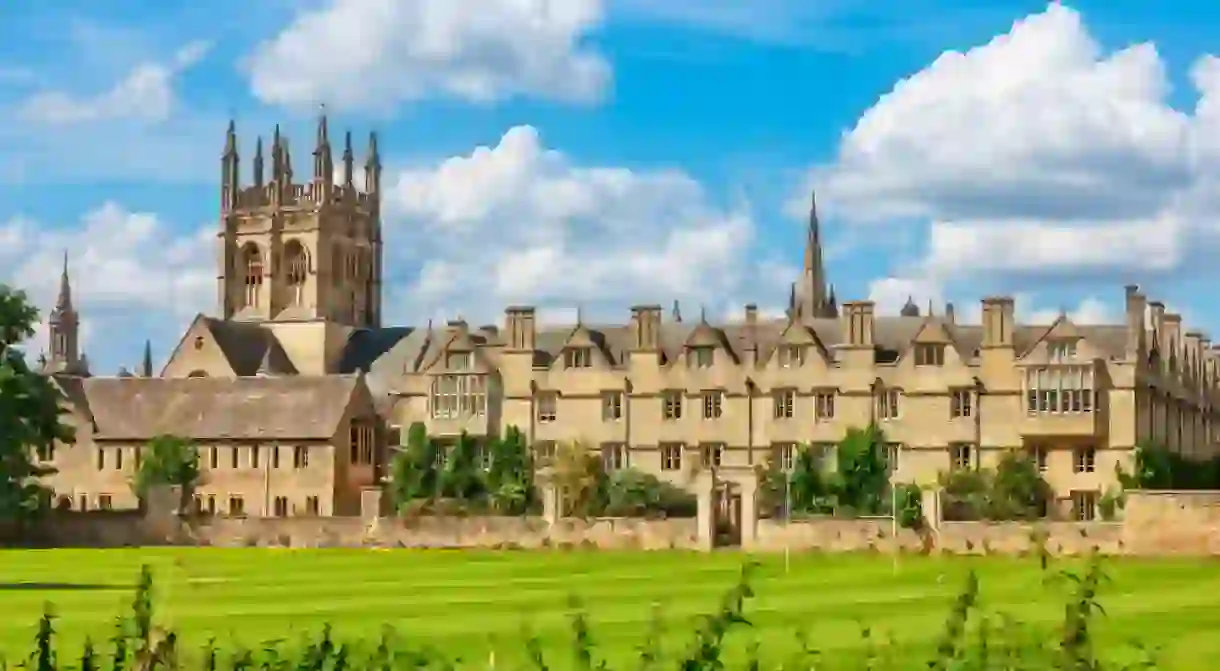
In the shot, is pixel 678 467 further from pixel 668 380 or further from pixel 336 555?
pixel 336 555

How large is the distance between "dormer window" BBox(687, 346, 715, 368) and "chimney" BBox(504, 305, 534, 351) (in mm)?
7011

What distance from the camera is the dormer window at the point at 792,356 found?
73438 millimetres

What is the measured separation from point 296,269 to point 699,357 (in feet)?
126

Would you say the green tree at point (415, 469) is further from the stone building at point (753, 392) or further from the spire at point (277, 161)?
the spire at point (277, 161)

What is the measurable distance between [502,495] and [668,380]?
27.2ft

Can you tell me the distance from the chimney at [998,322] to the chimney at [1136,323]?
4.10 m

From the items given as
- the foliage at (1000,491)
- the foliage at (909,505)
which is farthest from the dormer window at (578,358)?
the foliage at (1000,491)

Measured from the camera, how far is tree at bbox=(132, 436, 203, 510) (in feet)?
251

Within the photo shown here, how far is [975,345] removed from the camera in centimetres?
7244

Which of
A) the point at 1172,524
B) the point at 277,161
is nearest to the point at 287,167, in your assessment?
the point at 277,161

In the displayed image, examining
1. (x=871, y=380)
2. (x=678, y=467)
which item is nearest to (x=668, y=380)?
(x=678, y=467)

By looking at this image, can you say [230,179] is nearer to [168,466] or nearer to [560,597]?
[168,466]

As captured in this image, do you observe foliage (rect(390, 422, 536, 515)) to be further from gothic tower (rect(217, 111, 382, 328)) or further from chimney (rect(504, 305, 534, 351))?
gothic tower (rect(217, 111, 382, 328))

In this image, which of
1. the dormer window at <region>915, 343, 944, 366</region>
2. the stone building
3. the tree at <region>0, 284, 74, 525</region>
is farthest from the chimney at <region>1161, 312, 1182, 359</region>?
the tree at <region>0, 284, 74, 525</region>
